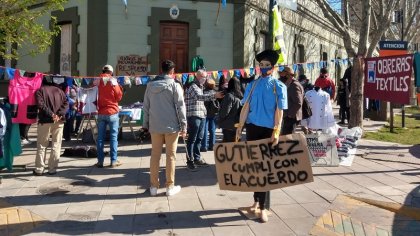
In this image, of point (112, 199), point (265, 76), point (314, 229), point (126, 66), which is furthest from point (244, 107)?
point (126, 66)

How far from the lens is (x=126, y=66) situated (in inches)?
556

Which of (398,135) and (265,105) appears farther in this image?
(398,135)

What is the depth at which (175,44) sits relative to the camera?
14.7m

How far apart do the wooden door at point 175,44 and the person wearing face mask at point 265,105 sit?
9.71 metres

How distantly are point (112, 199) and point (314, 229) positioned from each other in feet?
9.42

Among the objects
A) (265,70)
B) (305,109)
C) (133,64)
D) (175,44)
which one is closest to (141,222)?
(265,70)

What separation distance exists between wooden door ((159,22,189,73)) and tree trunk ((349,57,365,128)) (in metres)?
5.76

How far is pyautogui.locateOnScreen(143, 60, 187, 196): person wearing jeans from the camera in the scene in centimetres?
Result: 598

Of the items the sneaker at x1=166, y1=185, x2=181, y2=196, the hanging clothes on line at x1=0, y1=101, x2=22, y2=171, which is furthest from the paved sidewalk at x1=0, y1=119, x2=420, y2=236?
the hanging clothes on line at x1=0, y1=101, x2=22, y2=171

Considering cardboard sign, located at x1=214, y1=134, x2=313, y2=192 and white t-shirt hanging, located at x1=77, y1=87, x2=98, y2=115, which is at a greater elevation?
white t-shirt hanging, located at x1=77, y1=87, x2=98, y2=115

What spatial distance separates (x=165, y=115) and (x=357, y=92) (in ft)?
23.6

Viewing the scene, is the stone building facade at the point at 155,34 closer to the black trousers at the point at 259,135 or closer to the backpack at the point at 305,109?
the backpack at the point at 305,109

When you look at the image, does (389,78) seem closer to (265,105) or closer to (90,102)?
(265,105)

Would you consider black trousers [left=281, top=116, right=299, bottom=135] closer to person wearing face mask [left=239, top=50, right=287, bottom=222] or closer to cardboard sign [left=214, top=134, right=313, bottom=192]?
person wearing face mask [left=239, top=50, right=287, bottom=222]
